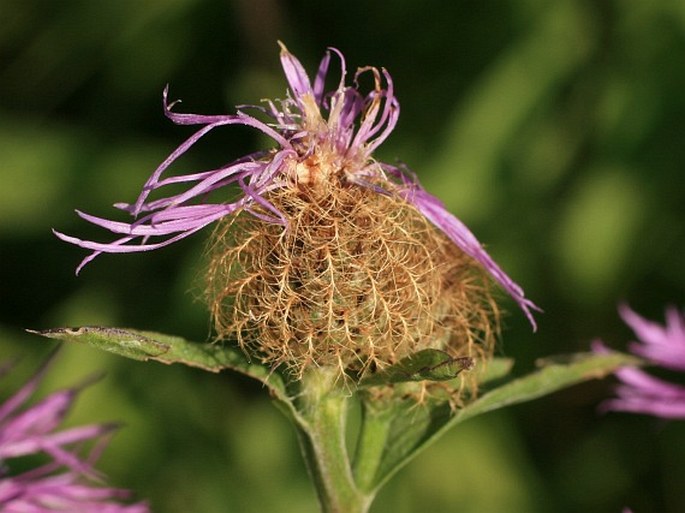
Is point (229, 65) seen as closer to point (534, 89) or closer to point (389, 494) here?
point (534, 89)

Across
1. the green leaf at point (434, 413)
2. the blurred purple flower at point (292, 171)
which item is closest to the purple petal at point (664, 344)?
the green leaf at point (434, 413)

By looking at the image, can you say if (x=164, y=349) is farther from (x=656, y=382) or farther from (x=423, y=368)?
(x=656, y=382)

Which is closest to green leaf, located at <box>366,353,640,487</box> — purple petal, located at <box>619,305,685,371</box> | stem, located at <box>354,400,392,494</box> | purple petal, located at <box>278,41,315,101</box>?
stem, located at <box>354,400,392,494</box>

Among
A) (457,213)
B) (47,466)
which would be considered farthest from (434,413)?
(457,213)

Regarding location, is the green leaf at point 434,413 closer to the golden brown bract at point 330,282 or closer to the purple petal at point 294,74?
the golden brown bract at point 330,282

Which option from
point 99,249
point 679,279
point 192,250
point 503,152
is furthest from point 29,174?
point 99,249

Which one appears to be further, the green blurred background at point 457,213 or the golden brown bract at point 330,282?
the green blurred background at point 457,213
